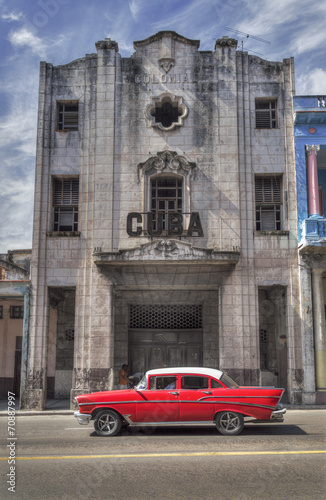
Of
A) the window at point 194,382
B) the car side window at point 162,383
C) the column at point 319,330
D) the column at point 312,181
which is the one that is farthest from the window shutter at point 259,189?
the car side window at point 162,383

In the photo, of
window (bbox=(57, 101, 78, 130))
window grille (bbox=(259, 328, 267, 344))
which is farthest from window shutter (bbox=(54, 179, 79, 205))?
window grille (bbox=(259, 328, 267, 344))

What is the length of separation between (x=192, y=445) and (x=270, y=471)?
8.37 ft

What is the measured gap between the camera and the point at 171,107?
70.8ft

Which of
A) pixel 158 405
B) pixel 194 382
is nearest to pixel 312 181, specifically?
pixel 194 382

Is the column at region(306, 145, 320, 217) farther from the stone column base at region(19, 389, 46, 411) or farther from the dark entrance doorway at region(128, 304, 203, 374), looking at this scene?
the stone column base at region(19, 389, 46, 411)

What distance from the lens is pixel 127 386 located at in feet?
62.5

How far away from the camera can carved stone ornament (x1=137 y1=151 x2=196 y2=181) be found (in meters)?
20.6

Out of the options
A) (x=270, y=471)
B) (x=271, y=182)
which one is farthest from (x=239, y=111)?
(x=270, y=471)

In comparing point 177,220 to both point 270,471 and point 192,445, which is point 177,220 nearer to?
point 192,445

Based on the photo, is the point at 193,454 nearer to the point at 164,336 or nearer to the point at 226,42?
the point at 164,336

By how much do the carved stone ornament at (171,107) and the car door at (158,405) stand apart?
12239mm

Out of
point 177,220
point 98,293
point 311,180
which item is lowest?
point 98,293

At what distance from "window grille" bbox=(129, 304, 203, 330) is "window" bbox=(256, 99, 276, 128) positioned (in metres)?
8.50

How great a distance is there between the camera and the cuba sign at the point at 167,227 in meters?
20.0
